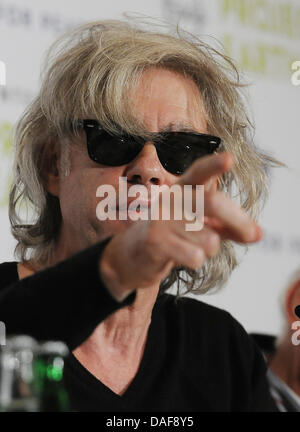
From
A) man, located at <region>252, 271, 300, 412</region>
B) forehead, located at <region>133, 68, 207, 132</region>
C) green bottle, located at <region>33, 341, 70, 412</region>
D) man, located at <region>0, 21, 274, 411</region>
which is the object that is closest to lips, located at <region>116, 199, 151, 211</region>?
man, located at <region>0, 21, 274, 411</region>

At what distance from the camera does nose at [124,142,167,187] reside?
121 centimetres

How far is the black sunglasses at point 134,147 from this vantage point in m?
1.23

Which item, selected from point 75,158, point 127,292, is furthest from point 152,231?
point 75,158

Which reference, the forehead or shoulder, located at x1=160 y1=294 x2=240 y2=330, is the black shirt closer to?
shoulder, located at x1=160 y1=294 x2=240 y2=330

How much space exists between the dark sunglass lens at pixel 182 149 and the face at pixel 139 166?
0.01 metres

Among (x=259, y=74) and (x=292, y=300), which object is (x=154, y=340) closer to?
(x=292, y=300)

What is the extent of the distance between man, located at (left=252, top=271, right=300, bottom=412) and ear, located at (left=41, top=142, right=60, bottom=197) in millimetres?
444

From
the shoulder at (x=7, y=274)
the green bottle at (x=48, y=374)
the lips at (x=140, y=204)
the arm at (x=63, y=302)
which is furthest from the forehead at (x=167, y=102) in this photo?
the green bottle at (x=48, y=374)

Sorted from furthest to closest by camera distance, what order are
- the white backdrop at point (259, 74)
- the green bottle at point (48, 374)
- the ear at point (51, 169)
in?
the white backdrop at point (259, 74) < the ear at point (51, 169) < the green bottle at point (48, 374)

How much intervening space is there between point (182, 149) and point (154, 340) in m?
0.31

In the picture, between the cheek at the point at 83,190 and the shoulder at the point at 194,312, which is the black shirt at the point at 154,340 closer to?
the shoulder at the point at 194,312

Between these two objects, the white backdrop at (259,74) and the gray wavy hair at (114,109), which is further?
the white backdrop at (259,74)

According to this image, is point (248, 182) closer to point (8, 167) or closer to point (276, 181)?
point (8, 167)

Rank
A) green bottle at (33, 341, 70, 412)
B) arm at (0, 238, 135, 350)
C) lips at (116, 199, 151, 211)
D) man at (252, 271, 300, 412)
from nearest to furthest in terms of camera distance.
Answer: green bottle at (33, 341, 70, 412) < arm at (0, 238, 135, 350) < man at (252, 271, 300, 412) < lips at (116, 199, 151, 211)
